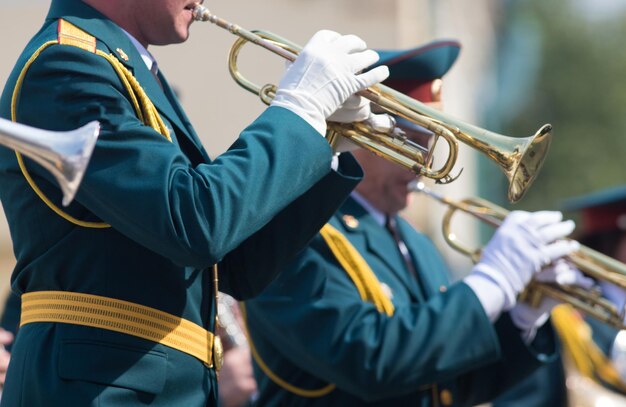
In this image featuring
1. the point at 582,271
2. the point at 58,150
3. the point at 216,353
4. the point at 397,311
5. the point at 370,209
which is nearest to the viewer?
the point at 58,150

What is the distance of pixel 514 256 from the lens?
4.84 metres

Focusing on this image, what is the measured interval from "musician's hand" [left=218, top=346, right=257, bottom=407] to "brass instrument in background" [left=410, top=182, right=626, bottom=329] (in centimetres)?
122

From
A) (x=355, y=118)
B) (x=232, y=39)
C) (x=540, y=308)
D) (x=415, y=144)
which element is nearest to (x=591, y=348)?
(x=540, y=308)

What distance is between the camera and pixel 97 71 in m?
3.19

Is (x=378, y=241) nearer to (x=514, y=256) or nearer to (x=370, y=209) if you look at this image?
(x=370, y=209)

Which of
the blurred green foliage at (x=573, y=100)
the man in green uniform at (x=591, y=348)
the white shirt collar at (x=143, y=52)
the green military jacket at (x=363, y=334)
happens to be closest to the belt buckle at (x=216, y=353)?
the white shirt collar at (x=143, y=52)

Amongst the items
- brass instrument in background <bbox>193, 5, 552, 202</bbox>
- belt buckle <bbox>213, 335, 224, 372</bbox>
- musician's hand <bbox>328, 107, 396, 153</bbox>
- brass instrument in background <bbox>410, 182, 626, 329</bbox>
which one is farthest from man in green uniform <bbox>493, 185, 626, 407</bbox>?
belt buckle <bbox>213, 335, 224, 372</bbox>

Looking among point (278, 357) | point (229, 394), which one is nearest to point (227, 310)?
point (229, 394)

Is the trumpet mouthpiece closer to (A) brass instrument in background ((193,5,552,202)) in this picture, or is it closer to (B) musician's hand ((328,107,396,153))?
(A) brass instrument in background ((193,5,552,202))

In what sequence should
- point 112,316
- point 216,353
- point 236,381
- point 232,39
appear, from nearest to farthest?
point 112,316
point 216,353
point 236,381
point 232,39

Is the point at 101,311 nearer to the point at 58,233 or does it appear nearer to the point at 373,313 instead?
→ the point at 58,233

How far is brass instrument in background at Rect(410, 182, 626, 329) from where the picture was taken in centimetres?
510

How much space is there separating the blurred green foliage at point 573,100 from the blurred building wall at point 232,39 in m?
12.9

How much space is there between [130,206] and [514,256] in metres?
2.08
